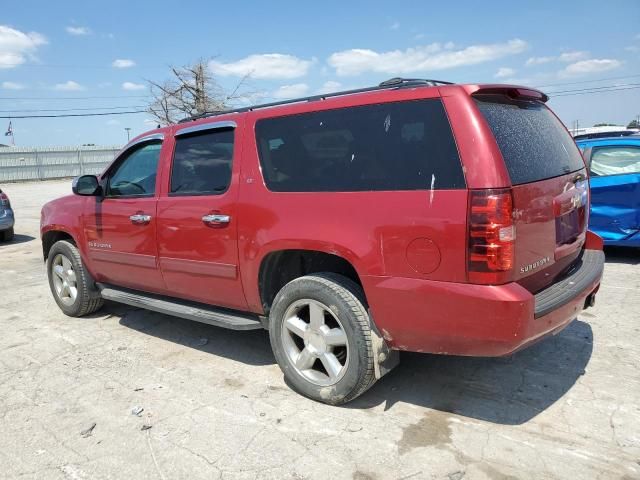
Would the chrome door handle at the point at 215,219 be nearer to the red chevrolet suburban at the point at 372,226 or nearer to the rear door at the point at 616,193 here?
the red chevrolet suburban at the point at 372,226

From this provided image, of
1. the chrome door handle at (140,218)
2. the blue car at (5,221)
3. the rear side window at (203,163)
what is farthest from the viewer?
A: the blue car at (5,221)

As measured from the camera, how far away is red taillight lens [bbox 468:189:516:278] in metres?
2.61

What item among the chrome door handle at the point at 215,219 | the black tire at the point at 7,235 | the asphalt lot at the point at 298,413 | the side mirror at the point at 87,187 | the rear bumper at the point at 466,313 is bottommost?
the asphalt lot at the point at 298,413

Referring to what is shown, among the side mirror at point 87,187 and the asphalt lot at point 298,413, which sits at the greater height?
the side mirror at point 87,187

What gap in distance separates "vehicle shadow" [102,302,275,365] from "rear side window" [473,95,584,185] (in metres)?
2.41

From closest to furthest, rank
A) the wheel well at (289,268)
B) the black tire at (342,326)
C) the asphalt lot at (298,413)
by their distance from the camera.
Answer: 1. the asphalt lot at (298,413)
2. the black tire at (342,326)
3. the wheel well at (289,268)

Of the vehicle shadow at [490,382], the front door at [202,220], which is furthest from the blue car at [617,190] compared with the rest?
the front door at [202,220]

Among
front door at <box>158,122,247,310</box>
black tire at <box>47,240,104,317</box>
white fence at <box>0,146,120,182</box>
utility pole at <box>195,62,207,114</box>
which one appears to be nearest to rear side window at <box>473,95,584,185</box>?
front door at <box>158,122,247,310</box>

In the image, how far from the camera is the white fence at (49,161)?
36.9 metres

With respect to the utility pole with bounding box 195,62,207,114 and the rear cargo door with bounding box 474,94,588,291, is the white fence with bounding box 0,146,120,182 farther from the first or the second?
the rear cargo door with bounding box 474,94,588,291

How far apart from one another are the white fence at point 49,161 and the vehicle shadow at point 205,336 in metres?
37.2

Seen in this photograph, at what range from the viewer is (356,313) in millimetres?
3131

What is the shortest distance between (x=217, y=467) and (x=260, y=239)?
145 centimetres

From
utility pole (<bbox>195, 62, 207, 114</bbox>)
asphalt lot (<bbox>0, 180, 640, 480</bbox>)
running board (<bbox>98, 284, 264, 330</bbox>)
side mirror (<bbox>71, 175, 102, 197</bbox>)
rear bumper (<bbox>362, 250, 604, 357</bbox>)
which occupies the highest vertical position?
utility pole (<bbox>195, 62, 207, 114</bbox>)
